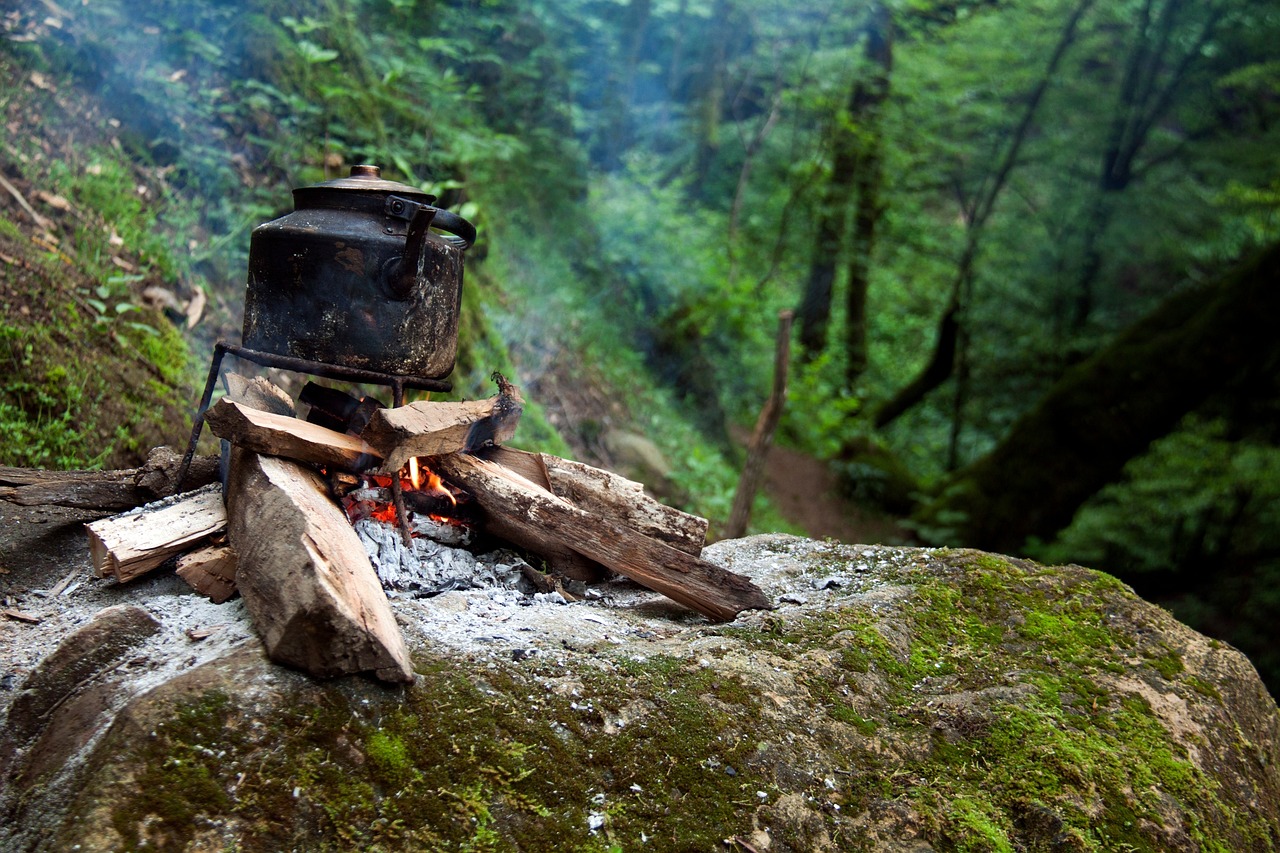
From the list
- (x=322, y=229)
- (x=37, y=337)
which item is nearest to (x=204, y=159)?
(x=37, y=337)

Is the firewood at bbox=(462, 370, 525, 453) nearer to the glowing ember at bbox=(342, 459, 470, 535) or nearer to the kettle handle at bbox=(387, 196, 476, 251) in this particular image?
the glowing ember at bbox=(342, 459, 470, 535)

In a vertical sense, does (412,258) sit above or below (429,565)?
above

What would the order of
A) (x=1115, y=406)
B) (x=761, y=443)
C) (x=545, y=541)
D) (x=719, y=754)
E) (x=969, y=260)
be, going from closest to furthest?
(x=719, y=754)
(x=545, y=541)
(x=761, y=443)
(x=1115, y=406)
(x=969, y=260)

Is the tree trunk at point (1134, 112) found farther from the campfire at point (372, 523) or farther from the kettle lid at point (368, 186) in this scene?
the kettle lid at point (368, 186)

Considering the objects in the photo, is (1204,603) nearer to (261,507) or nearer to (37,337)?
(261,507)

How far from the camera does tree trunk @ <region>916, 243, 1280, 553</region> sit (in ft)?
21.3

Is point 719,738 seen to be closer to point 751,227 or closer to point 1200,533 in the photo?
point 1200,533

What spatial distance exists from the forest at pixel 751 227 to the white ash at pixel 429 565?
2080mm

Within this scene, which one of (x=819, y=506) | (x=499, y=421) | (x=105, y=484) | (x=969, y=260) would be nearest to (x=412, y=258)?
(x=499, y=421)

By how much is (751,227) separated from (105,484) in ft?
38.4

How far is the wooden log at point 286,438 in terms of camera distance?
95.4 inches

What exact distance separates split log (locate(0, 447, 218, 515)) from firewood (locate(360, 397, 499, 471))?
79cm

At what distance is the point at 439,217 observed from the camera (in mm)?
2928

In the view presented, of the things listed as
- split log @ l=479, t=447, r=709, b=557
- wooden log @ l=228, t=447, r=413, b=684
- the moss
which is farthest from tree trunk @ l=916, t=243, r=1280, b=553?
wooden log @ l=228, t=447, r=413, b=684
